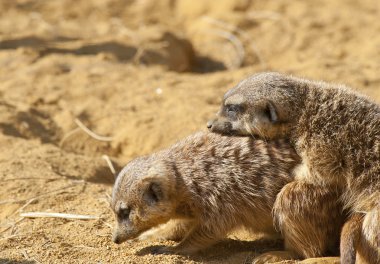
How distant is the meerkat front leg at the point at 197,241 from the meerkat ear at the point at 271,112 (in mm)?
838

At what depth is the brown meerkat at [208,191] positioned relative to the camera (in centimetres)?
445

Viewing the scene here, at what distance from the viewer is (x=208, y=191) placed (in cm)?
451

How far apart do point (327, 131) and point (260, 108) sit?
53 centimetres

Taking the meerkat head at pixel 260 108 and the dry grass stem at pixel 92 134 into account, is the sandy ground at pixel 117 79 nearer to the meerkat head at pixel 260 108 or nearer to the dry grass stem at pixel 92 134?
the dry grass stem at pixel 92 134

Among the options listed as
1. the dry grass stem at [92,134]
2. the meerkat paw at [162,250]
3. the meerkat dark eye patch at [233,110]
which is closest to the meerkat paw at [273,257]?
the meerkat paw at [162,250]

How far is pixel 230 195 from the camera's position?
4.48 metres

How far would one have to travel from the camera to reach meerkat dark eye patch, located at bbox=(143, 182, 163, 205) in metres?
4.50

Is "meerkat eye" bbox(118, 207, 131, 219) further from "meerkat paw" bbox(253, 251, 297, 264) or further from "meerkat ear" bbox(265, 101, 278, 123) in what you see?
"meerkat ear" bbox(265, 101, 278, 123)

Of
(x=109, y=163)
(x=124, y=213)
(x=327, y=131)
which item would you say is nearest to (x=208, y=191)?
(x=124, y=213)

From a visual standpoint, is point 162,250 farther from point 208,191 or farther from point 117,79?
point 117,79

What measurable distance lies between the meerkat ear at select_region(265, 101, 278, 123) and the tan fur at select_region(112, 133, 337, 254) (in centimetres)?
16

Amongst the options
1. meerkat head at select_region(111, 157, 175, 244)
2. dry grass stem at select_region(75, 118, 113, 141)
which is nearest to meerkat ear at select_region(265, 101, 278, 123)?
meerkat head at select_region(111, 157, 175, 244)

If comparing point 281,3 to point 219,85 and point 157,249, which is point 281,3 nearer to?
point 219,85

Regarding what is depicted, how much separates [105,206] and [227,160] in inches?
44.1
